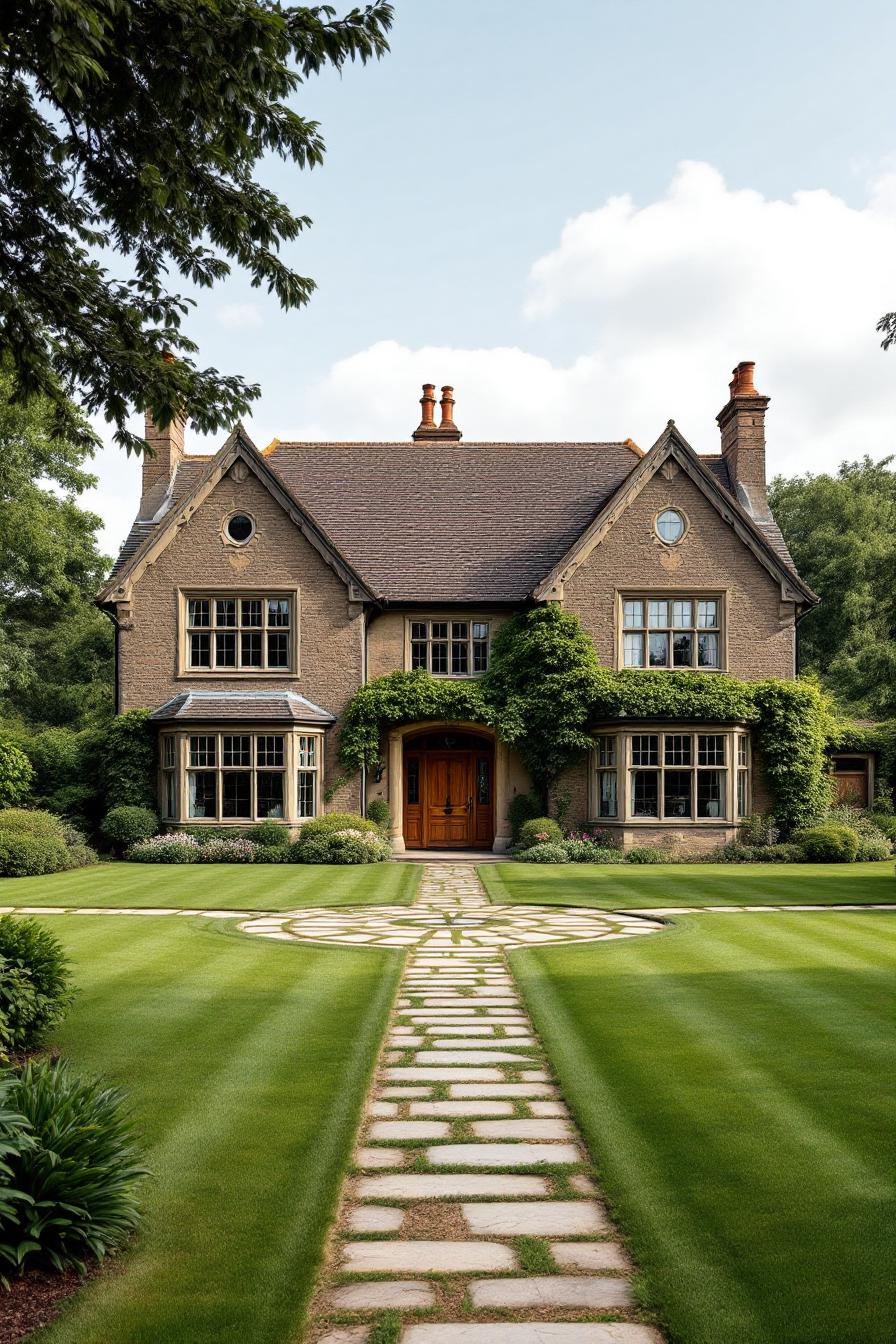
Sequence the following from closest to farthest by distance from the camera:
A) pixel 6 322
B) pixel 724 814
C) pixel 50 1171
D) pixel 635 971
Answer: pixel 50 1171 < pixel 6 322 < pixel 635 971 < pixel 724 814

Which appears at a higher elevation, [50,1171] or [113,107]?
[113,107]

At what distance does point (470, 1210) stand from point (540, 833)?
22.0 meters

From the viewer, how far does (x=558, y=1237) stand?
475cm

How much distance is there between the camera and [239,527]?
1123 inches

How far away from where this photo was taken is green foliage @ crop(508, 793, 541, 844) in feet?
92.6

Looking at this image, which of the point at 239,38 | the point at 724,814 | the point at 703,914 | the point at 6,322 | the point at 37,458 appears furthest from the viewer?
the point at 37,458

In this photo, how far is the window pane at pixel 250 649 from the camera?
2867 cm

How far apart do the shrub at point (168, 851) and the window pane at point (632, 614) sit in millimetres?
12073

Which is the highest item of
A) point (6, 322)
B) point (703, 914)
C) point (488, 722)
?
point (6, 322)

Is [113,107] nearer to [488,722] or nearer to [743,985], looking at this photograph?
[743,985]

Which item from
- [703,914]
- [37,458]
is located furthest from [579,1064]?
[37,458]

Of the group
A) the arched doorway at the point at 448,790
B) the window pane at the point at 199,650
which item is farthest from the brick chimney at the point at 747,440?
the window pane at the point at 199,650

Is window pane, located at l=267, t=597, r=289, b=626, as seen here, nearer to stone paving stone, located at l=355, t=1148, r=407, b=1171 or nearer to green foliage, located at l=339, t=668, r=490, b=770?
green foliage, located at l=339, t=668, r=490, b=770

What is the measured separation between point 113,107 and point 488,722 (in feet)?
70.2
